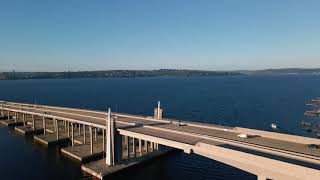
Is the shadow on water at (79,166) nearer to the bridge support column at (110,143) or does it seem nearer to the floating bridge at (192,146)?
the floating bridge at (192,146)

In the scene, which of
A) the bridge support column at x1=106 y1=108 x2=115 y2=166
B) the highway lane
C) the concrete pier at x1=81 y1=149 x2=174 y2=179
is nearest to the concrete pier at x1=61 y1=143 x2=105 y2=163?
the concrete pier at x1=81 y1=149 x2=174 y2=179

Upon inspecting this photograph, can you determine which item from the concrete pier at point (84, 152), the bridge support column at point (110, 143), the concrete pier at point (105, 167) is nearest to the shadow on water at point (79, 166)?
the concrete pier at point (105, 167)

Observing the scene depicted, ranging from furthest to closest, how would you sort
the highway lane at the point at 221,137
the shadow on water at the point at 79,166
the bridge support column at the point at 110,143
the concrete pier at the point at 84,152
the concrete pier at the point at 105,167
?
the concrete pier at the point at 84,152 → the bridge support column at the point at 110,143 → the shadow on water at the point at 79,166 → the concrete pier at the point at 105,167 → the highway lane at the point at 221,137

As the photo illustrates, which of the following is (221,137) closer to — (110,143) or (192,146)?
(192,146)

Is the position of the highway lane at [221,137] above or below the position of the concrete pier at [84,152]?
above

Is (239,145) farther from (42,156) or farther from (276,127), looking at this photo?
(276,127)

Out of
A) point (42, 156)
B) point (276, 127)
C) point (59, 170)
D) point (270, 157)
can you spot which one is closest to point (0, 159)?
point (42, 156)

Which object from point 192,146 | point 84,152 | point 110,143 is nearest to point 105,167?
point 110,143

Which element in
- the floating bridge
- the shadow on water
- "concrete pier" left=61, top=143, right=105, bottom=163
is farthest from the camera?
"concrete pier" left=61, top=143, right=105, bottom=163

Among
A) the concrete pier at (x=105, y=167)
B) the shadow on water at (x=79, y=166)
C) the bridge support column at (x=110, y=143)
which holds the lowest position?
the shadow on water at (x=79, y=166)

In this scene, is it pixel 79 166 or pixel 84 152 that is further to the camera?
pixel 84 152

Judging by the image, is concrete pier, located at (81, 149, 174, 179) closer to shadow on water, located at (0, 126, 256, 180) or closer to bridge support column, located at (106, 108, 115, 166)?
shadow on water, located at (0, 126, 256, 180)

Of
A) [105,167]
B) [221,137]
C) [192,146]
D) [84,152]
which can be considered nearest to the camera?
[192,146]
